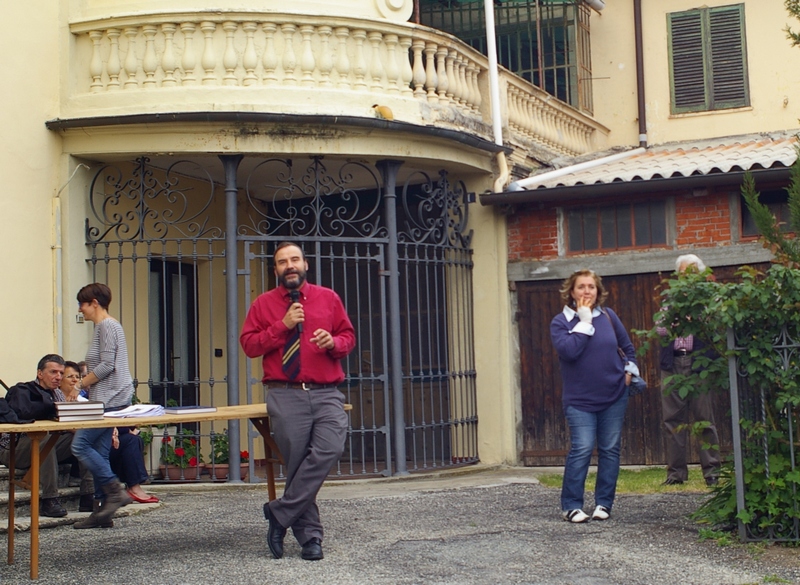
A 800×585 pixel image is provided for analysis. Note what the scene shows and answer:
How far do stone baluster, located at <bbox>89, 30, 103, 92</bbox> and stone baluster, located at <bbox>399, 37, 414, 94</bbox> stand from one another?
2.95 metres

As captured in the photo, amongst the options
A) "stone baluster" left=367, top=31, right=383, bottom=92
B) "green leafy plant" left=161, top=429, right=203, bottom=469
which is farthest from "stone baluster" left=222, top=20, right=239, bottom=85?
"green leafy plant" left=161, top=429, right=203, bottom=469

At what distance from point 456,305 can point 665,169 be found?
8.78ft

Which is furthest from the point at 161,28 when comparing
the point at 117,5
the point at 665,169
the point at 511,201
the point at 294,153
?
the point at 665,169

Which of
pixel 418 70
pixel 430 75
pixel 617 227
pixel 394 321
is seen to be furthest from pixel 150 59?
pixel 617 227

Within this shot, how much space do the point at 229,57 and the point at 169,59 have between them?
1.89 ft

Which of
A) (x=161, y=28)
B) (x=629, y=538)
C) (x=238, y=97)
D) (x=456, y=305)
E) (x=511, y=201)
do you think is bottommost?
(x=629, y=538)

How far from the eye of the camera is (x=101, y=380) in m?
8.06

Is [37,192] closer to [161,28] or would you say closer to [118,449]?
[161,28]

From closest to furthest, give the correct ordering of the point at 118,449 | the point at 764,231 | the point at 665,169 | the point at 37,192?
1. the point at 764,231
2. the point at 118,449
3. the point at 37,192
4. the point at 665,169

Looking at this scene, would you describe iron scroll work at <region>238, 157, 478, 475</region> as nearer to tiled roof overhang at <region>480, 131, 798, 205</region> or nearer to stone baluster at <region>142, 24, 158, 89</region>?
tiled roof overhang at <region>480, 131, 798, 205</region>

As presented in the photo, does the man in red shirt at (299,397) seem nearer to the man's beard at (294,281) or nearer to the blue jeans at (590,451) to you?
the man's beard at (294,281)

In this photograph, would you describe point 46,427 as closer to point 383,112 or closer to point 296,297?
point 296,297

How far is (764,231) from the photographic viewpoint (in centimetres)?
637

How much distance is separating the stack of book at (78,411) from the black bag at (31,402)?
0.09 m
